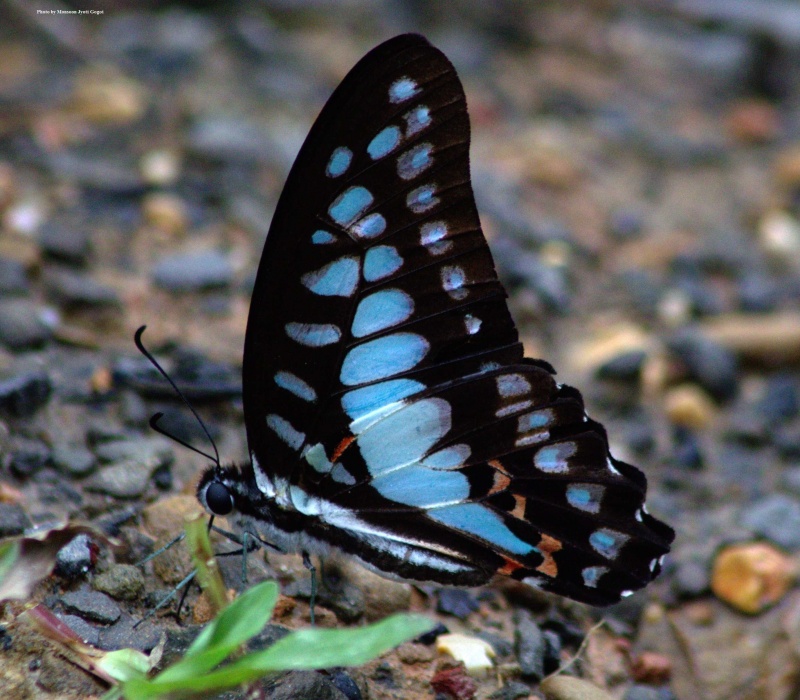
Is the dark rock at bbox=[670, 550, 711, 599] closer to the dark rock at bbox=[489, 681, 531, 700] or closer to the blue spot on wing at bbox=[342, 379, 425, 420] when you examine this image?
the dark rock at bbox=[489, 681, 531, 700]

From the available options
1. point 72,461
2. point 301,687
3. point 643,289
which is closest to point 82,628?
point 301,687

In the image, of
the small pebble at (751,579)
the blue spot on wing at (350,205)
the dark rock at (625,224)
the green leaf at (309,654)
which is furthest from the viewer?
the dark rock at (625,224)

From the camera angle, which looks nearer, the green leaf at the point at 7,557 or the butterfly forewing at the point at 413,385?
the green leaf at the point at 7,557

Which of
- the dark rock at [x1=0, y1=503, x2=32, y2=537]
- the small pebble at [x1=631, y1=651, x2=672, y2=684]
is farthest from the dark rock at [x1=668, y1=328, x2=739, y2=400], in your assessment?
the dark rock at [x1=0, y1=503, x2=32, y2=537]

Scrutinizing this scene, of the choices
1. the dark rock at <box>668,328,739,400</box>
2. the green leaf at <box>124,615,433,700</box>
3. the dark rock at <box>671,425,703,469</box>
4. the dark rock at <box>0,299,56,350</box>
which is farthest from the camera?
the dark rock at <box>668,328,739,400</box>

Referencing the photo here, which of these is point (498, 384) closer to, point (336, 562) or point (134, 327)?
point (336, 562)

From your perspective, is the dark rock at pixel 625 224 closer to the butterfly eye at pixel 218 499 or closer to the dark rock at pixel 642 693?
the dark rock at pixel 642 693

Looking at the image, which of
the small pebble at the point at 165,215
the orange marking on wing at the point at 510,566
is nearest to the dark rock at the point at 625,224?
the small pebble at the point at 165,215
